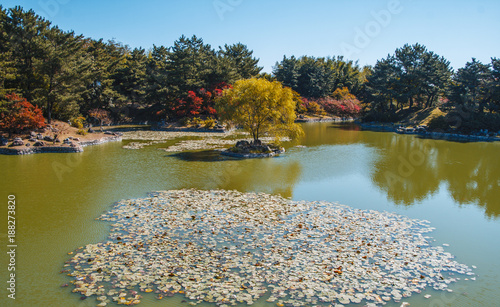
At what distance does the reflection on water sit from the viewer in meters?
16.2

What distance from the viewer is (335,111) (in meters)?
73.8

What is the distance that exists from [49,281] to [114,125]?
47716 mm

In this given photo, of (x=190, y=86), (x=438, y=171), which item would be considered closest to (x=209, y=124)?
(x=190, y=86)

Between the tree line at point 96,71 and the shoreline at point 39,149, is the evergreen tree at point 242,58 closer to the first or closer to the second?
the tree line at point 96,71

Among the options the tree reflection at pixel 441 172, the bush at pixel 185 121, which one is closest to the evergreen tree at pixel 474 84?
the tree reflection at pixel 441 172

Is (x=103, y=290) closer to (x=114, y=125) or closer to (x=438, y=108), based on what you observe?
(x=114, y=125)

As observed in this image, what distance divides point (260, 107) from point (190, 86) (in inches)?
A: 1033

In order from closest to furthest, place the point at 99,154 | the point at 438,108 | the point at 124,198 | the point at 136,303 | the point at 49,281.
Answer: the point at 136,303 < the point at 49,281 < the point at 124,198 < the point at 99,154 < the point at 438,108

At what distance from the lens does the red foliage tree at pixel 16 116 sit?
28.5 m

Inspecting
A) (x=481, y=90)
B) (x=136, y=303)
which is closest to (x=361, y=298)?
(x=136, y=303)

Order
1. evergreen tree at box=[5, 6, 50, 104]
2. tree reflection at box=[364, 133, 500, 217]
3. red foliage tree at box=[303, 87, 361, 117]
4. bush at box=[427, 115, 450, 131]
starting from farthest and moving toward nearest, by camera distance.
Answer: red foliage tree at box=[303, 87, 361, 117]
bush at box=[427, 115, 450, 131]
evergreen tree at box=[5, 6, 50, 104]
tree reflection at box=[364, 133, 500, 217]

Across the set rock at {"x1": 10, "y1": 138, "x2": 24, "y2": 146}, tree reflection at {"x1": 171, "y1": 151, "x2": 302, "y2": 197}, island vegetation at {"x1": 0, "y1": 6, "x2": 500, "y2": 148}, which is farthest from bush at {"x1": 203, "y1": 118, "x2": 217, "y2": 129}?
rock at {"x1": 10, "y1": 138, "x2": 24, "y2": 146}

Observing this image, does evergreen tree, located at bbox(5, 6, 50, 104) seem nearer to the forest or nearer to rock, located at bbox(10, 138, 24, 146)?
the forest

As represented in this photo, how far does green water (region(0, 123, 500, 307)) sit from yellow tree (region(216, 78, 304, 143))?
9.71ft
